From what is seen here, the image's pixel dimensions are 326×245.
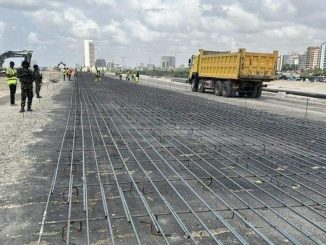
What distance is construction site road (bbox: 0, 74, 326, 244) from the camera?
3914 millimetres

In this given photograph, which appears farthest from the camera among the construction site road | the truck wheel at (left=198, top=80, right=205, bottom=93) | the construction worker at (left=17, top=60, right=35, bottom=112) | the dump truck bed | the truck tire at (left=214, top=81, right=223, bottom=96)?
the truck wheel at (left=198, top=80, right=205, bottom=93)

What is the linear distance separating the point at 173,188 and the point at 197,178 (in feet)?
2.02

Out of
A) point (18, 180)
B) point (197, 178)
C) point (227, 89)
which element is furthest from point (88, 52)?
point (197, 178)

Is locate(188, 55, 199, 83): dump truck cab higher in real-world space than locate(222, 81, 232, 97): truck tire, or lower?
higher

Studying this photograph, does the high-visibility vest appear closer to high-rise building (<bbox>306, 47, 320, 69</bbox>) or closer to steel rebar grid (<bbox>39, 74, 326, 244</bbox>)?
steel rebar grid (<bbox>39, 74, 326, 244</bbox>)

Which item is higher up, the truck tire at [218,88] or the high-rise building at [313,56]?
the high-rise building at [313,56]

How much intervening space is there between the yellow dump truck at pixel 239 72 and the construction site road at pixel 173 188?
1205cm

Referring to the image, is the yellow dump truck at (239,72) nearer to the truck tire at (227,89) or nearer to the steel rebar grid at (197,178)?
the truck tire at (227,89)

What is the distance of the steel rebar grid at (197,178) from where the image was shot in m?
4.08

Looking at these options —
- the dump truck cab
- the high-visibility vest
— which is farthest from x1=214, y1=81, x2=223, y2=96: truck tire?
the high-visibility vest

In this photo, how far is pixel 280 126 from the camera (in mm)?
11562

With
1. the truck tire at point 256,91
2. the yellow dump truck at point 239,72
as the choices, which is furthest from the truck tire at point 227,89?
the truck tire at point 256,91

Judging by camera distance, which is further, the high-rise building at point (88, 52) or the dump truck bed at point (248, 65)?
the high-rise building at point (88, 52)

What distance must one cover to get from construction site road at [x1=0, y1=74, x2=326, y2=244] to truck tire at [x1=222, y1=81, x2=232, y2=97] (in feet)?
42.1
